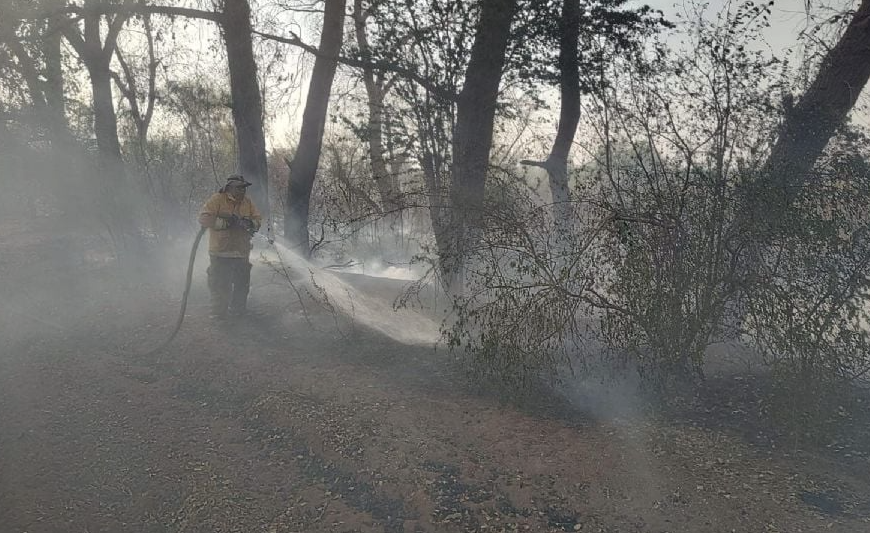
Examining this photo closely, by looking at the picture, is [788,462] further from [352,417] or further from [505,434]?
[352,417]

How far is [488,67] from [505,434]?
5.29 meters

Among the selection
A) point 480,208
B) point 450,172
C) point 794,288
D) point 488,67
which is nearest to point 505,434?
point 480,208

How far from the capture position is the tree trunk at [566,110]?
20.9ft

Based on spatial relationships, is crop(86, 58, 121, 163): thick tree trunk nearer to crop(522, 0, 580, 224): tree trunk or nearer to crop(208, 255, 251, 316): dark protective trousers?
Result: crop(208, 255, 251, 316): dark protective trousers

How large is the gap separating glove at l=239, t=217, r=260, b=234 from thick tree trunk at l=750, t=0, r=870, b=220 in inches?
226

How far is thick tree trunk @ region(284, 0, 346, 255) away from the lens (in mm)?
12500

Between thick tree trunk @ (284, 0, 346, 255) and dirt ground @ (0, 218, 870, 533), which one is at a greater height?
thick tree trunk @ (284, 0, 346, 255)

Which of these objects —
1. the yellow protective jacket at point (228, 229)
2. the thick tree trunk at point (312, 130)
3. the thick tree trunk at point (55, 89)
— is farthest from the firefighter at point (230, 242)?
the thick tree trunk at point (55, 89)

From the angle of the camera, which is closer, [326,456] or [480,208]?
[326,456]

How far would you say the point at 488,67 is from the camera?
29.3ft

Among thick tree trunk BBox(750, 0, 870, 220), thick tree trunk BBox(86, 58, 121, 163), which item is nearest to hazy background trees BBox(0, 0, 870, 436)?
thick tree trunk BBox(750, 0, 870, 220)

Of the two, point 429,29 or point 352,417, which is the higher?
point 429,29

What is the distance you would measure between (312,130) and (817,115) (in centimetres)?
895

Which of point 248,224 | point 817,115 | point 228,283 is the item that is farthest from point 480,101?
point 817,115
